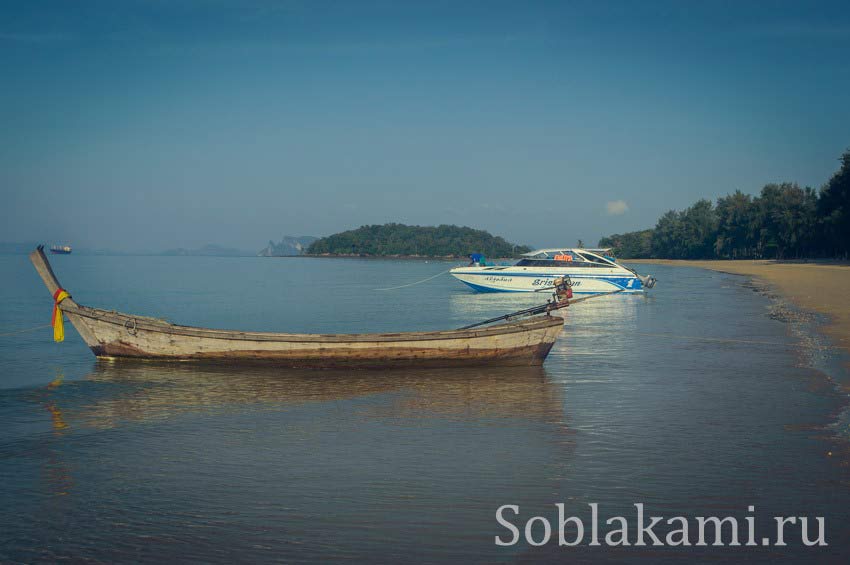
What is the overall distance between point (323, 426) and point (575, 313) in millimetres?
21775

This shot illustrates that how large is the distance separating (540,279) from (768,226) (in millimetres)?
75470

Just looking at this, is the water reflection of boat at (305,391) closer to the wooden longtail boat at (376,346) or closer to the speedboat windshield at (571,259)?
the wooden longtail boat at (376,346)

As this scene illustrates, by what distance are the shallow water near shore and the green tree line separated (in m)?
69.4

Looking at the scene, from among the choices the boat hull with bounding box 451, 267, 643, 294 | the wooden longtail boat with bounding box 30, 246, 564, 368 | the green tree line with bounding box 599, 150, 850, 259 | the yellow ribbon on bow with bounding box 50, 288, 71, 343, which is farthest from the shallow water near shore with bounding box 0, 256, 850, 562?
the green tree line with bounding box 599, 150, 850, 259

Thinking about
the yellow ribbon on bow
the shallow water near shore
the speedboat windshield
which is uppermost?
the speedboat windshield

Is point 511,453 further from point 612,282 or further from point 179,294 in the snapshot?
point 179,294

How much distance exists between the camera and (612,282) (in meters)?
39.4

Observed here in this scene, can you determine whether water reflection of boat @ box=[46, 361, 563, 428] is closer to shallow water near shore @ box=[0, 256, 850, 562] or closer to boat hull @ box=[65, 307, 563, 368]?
shallow water near shore @ box=[0, 256, 850, 562]

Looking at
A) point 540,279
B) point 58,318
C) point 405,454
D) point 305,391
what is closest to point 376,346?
point 305,391

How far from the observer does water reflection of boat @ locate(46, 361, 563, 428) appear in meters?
11.6

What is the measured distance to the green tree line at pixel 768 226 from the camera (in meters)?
75.8

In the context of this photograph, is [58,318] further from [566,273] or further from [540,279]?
[540,279]

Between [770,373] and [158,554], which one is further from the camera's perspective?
[770,373]

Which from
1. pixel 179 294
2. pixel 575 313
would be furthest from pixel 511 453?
pixel 179 294
